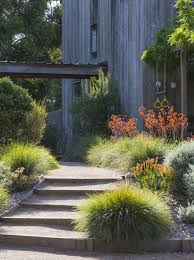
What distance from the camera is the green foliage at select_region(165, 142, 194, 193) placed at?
29.2 ft

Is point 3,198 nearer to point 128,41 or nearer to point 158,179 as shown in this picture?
point 158,179

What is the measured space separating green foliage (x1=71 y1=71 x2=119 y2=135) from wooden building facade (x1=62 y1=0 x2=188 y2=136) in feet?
1.48

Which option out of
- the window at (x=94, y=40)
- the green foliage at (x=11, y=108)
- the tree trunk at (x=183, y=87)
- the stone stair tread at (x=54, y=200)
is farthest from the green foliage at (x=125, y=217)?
the window at (x=94, y=40)

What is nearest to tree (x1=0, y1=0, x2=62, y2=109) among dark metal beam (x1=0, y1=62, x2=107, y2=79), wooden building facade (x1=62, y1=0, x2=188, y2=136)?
wooden building facade (x1=62, y1=0, x2=188, y2=136)

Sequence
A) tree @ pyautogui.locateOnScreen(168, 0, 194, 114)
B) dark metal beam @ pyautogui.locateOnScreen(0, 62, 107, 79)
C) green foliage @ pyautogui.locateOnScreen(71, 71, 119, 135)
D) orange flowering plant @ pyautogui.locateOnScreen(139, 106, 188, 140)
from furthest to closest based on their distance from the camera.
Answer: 1. dark metal beam @ pyautogui.locateOnScreen(0, 62, 107, 79)
2. green foliage @ pyautogui.locateOnScreen(71, 71, 119, 135)
3. orange flowering plant @ pyautogui.locateOnScreen(139, 106, 188, 140)
4. tree @ pyautogui.locateOnScreen(168, 0, 194, 114)

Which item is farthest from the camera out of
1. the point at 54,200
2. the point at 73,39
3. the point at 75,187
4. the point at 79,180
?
the point at 73,39

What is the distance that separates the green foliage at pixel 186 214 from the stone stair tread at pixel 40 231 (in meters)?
1.52

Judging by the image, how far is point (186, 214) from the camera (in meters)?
7.90

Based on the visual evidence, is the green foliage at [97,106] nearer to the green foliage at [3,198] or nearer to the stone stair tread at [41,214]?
the stone stair tread at [41,214]

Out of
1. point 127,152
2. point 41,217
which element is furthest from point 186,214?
point 127,152

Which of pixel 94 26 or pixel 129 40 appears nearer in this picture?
pixel 129 40

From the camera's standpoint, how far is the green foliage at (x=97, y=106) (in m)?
17.2

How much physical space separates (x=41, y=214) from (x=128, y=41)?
9.59 meters

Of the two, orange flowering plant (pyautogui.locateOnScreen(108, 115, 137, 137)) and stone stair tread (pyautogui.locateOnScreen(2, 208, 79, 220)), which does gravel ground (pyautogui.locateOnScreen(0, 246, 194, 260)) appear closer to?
stone stair tread (pyautogui.locateOnScreen(2, 208, 79, 220))
